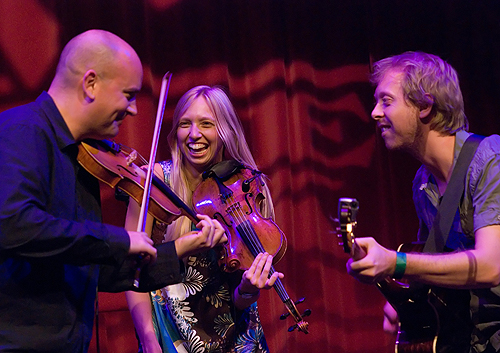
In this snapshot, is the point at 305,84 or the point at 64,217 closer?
the point at 64,217

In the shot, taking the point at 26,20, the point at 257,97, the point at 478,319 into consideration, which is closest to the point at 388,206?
the point at 257,97

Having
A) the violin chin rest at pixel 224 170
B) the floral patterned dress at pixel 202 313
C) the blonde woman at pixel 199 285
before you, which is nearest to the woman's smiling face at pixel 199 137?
the blonde woman at pixel 199 285

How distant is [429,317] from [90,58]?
4.72ft

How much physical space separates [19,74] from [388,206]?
2.41 metres

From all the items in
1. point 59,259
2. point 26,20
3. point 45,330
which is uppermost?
point 26,20

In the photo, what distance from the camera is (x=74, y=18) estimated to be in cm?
292

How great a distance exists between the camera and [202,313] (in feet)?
6.61

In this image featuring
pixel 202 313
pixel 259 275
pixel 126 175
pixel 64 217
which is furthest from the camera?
pixel 202 313

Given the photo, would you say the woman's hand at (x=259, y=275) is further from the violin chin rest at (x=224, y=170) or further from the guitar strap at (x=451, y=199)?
the guitar strap at (x=451, y=199)

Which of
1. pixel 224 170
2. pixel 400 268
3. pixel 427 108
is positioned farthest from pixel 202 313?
pixel 427 108

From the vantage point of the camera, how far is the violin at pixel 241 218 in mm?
1893

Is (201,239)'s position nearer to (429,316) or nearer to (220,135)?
(220,135)

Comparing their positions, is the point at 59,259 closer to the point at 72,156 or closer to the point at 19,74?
the point at 72,156

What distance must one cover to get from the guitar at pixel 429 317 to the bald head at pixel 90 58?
118cm
